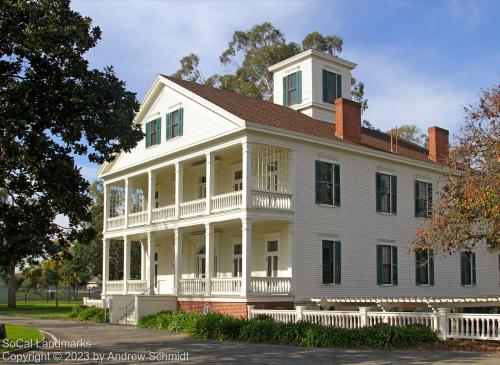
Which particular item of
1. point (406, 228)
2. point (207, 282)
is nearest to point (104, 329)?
point (207, 282)

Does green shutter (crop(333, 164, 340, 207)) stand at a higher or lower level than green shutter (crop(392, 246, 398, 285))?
higher

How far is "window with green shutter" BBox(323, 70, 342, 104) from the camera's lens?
34.2 meters

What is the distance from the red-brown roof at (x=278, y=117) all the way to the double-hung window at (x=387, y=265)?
4.75m

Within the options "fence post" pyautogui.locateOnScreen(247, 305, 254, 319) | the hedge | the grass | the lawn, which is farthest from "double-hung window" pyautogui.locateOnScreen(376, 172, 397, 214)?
the lawn

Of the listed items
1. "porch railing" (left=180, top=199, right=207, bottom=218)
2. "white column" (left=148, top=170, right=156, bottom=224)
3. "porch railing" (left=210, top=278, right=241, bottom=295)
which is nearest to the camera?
"porch railing" (left=210, top=278, right=241, bottom=295)

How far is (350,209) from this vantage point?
1135 inches

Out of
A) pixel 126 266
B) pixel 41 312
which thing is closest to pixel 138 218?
pixel 126 266

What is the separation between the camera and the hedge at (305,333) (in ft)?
59.4

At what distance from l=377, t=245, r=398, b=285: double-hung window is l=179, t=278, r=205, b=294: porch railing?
819cm

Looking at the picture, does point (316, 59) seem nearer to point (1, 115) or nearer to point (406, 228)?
point (406, 228)

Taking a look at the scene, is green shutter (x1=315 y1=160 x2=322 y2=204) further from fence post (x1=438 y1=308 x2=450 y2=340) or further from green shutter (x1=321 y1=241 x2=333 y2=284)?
fence post (x1=438 y1=308 x2=450 y2=340)

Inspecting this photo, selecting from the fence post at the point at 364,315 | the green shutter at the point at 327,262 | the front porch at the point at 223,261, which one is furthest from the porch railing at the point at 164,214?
the fence post at the point at 364,315

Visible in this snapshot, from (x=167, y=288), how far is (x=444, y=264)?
14315 millimetres

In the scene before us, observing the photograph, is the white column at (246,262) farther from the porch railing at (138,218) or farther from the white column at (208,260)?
the porch railing at (138,218)
